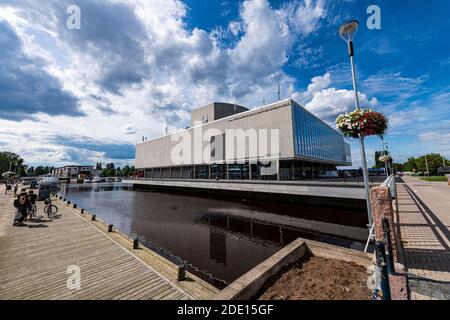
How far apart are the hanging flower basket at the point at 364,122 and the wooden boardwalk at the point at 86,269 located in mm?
7413

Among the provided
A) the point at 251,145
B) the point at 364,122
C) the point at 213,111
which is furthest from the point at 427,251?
the point at 213,111

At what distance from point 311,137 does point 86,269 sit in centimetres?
4423

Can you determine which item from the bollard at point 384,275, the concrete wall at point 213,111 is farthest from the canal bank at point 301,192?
the concrete wall at point 213,111

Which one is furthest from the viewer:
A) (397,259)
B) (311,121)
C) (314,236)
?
(311,121)

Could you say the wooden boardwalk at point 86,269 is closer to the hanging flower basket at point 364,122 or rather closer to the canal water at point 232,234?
the canal water at point 232,234

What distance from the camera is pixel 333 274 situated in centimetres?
437

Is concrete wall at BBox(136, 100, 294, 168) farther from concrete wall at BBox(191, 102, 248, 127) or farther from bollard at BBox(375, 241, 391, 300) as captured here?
bollard at BBox(375, 241, 391, 300)

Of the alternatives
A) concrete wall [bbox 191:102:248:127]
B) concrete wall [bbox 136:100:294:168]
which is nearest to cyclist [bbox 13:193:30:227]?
concrete wall [bbox 136:100:294:168]

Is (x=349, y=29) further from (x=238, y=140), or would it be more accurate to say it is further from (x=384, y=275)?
(x=238, y=140)

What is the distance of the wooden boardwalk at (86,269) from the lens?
4797 millimetres

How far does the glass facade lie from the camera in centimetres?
3531

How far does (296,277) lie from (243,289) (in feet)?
5.00
